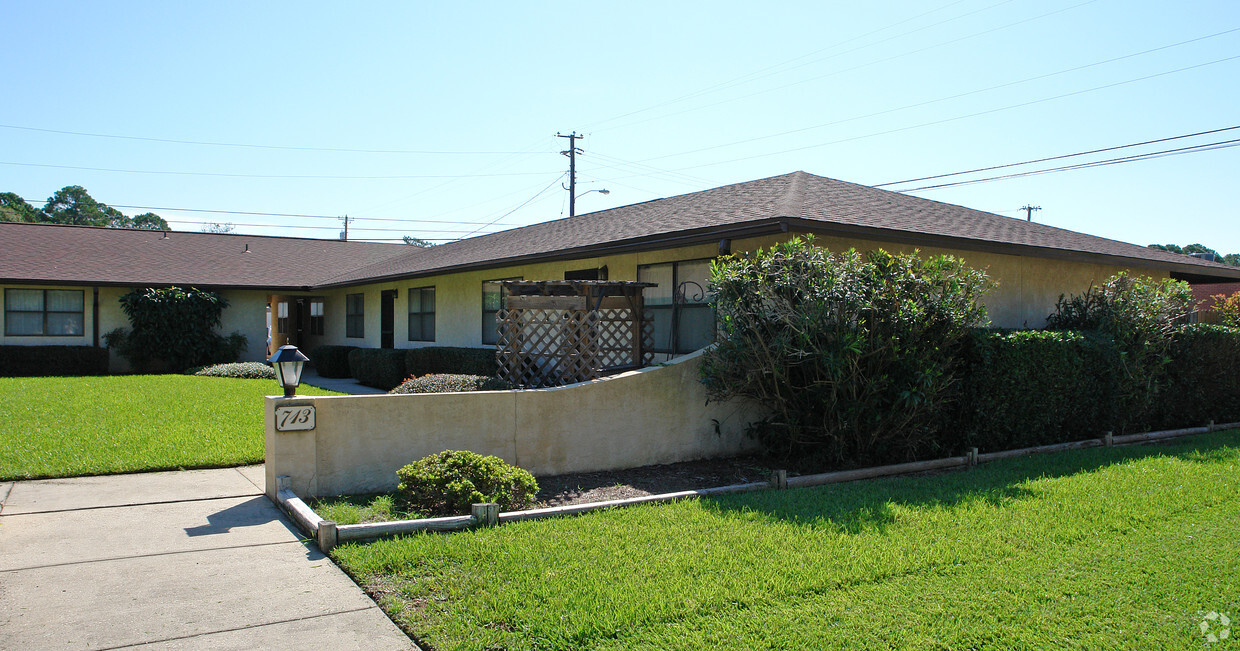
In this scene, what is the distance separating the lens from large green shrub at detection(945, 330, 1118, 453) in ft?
29.6

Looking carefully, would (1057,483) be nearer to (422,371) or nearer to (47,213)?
(422,371)

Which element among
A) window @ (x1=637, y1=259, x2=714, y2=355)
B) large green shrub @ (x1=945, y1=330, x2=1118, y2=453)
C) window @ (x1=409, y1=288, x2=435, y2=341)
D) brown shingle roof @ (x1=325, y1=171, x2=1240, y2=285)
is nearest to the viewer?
large green shrub @ (x1=945, y1=330, x2=1118, y2=453)

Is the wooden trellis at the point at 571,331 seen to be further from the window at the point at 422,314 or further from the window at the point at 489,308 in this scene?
the window at the point at 422,314

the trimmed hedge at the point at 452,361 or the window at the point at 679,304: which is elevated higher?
the window at the point at 679,304

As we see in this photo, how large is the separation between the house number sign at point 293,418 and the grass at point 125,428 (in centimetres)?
232

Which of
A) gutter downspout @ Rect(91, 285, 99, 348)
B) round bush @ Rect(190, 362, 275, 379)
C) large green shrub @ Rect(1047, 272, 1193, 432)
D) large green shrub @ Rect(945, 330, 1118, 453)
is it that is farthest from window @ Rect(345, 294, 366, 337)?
large green shrub @ Rect(1047, 272, 1193, 432)

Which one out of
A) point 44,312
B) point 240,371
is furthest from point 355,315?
point 44,312

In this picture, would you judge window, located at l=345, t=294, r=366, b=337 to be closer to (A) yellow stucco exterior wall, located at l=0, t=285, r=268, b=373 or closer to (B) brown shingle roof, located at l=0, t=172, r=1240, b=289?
(B) brown shingle roof, located at l=0, t=172, r=1240, b=289

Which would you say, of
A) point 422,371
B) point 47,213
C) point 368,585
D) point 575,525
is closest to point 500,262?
point 422,371

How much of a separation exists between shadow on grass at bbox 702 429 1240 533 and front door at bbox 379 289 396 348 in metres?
16.1

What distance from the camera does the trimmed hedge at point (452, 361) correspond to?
1454cm

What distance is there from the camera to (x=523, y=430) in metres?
8.02

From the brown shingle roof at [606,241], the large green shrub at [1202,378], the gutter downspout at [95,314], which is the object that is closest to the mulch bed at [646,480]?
the brown shingle roof at [606,241]

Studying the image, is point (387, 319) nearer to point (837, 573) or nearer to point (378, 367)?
point (378, 367)
